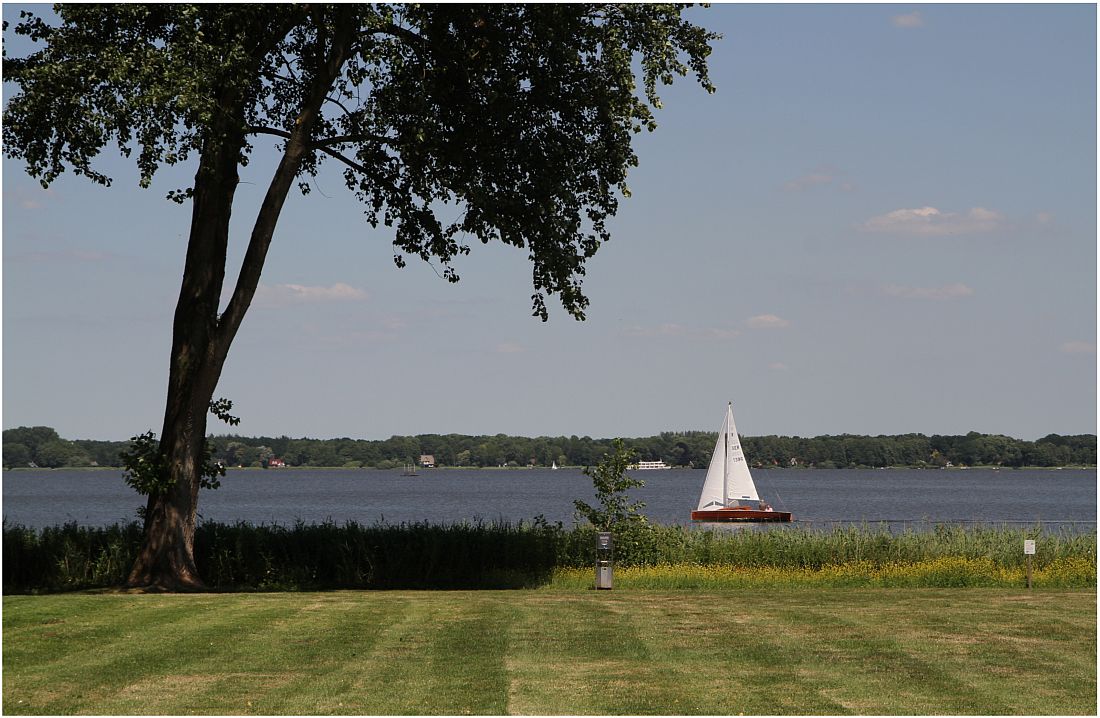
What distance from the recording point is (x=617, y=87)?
2339 centimetres

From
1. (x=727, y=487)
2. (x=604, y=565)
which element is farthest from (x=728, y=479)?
(x=604, y=565)

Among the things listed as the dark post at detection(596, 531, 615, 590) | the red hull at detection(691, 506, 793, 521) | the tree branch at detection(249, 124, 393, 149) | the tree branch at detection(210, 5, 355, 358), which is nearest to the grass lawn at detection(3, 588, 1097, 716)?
the dark post at detection(596, 531, 615, 590)

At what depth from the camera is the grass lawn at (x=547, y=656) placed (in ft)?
39.3

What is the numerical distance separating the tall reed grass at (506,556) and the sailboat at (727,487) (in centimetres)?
4253

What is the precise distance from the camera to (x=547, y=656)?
14422 millimetres

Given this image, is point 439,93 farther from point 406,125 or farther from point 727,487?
point 727,487

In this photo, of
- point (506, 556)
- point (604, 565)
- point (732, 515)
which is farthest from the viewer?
point (732, 515)

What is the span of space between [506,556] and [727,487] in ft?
151

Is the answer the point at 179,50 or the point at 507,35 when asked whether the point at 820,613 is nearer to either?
the point at 507,35

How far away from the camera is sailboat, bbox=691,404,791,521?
231 feet

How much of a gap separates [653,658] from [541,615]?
3.87 m

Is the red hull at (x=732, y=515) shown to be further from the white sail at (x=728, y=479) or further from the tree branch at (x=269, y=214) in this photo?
the tree branch at (x=269, y=214)

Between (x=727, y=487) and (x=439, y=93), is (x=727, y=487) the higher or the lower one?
the lower one

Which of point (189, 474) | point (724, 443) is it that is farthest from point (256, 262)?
point (724, 443)
